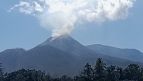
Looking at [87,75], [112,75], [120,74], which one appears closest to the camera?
[112,75]

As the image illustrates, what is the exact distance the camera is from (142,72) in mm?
172500

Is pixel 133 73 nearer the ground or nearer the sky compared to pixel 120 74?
nearer the sky

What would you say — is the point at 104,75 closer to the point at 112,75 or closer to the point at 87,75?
the point at 112,75

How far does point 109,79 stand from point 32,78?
3869 centimetres

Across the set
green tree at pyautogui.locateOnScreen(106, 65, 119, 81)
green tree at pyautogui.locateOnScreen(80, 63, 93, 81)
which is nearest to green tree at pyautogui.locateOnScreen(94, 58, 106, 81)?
green tree at pyautogui.locateOnScreen(106, 65, 119, 81)

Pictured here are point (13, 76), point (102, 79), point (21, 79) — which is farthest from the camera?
point (13, 76)

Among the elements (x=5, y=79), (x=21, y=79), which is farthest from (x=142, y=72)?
(x=5, y=79)

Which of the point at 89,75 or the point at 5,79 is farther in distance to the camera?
the point at 5,79

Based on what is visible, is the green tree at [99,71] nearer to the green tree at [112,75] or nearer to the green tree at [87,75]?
the green tree at [112,75]

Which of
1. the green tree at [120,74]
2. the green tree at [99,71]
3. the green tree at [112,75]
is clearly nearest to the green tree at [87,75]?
the green tree at [99,71]

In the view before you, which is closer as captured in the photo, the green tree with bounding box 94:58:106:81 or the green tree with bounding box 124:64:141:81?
the green tree with bounding box 124:64:141:81

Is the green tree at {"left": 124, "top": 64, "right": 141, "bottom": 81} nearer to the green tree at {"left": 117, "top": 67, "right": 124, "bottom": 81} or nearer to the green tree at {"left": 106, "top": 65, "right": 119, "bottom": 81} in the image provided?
the green tree at {"left": 117, "top": 67, "right": 124, "bottom": 81}

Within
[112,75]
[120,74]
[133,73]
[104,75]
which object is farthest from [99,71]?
[133,73]

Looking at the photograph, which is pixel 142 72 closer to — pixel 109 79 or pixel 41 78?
pixel 109 79
